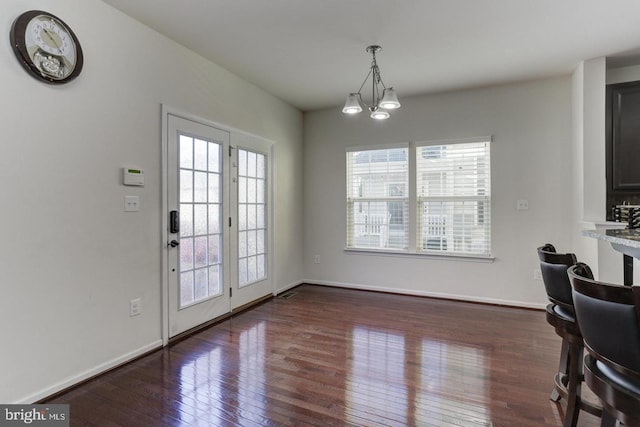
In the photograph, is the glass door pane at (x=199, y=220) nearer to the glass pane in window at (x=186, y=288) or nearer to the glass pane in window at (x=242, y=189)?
the glass pane in window at (x=186, y=288)

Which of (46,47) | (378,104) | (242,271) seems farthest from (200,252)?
(378,104)

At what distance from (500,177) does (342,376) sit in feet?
10.3

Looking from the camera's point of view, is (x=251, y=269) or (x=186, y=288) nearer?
(x=186, y=288)

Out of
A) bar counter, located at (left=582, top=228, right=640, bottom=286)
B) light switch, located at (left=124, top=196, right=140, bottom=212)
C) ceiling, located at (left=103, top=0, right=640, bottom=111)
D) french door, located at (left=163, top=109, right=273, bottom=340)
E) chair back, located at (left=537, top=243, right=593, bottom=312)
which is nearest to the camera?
bar counter, located at (left=582, top=228, right=640, bottom=286)

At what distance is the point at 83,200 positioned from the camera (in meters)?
2.36

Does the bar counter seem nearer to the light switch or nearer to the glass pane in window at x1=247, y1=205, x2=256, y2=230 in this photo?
the light switch

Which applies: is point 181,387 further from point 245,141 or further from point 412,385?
point 245,141

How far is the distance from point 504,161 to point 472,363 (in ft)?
8.53

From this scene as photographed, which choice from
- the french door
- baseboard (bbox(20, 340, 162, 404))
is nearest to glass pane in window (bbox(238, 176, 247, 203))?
the french door

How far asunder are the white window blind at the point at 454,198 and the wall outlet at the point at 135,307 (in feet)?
11.1

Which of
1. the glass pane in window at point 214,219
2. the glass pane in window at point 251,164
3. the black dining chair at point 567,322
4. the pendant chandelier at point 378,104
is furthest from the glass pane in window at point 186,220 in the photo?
the black dining chair at point 567,322

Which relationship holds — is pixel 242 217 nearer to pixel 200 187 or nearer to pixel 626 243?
pixel 200 187

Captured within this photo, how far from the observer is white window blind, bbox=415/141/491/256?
4.27 meters

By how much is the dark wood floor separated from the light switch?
1.23 meters
